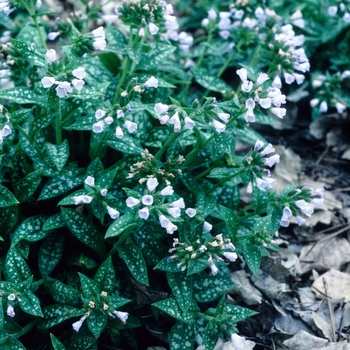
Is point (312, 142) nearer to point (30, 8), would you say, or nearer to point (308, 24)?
point (308, 24)

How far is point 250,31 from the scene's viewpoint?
5.25 metres

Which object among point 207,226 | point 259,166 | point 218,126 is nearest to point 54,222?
point 207,226

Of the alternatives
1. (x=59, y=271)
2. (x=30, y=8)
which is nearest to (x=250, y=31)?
(x=30, y=8)

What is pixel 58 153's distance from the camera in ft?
12.9

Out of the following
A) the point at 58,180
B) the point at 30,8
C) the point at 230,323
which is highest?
the point at 30,8

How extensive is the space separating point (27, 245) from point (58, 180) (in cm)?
53

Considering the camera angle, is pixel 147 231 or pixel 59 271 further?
pixel 59 271

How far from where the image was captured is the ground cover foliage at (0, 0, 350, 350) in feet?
11.7

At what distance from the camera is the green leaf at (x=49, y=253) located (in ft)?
12.9

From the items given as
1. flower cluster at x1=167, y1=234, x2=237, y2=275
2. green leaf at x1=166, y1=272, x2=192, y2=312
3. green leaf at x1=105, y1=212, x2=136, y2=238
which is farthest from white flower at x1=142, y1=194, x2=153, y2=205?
green leaf at x1=166, y1=272, x2=192, y2=312

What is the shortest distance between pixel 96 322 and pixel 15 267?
2.31 feet

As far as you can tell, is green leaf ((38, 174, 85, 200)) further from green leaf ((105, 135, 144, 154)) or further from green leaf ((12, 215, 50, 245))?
green leaf ((105, 135, 144, 154))

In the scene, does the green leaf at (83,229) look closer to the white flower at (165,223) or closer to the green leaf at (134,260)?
the green leaf at (134,260)

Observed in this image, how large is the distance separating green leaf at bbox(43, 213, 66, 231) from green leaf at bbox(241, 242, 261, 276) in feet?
4.37
